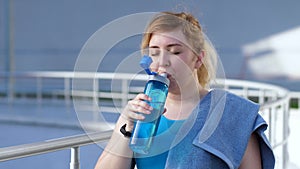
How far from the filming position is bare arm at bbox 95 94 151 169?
88 cm

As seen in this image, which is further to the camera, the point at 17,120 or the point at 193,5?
the point at 17,120

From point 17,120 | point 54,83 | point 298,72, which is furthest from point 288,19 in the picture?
point 17,120

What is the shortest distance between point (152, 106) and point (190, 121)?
151 mm

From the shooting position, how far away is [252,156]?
1040 millimetres

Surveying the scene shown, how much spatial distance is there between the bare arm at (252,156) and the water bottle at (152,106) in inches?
8.3

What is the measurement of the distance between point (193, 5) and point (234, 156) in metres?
0.32

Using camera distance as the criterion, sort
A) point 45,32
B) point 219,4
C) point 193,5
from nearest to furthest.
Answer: point 193,5, point 219,4, point 45,32

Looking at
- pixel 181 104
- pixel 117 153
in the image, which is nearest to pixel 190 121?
pixel 181 104

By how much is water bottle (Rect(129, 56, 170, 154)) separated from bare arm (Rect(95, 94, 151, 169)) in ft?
0.03

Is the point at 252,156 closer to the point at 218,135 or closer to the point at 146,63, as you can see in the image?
the point at 218,135

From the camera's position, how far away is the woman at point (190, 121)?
0.98 metres

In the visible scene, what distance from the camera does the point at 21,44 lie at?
10.4m

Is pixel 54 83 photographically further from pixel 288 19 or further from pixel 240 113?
pixel 240 113

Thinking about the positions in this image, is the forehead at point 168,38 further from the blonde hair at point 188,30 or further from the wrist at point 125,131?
the wrist at point 125,131
